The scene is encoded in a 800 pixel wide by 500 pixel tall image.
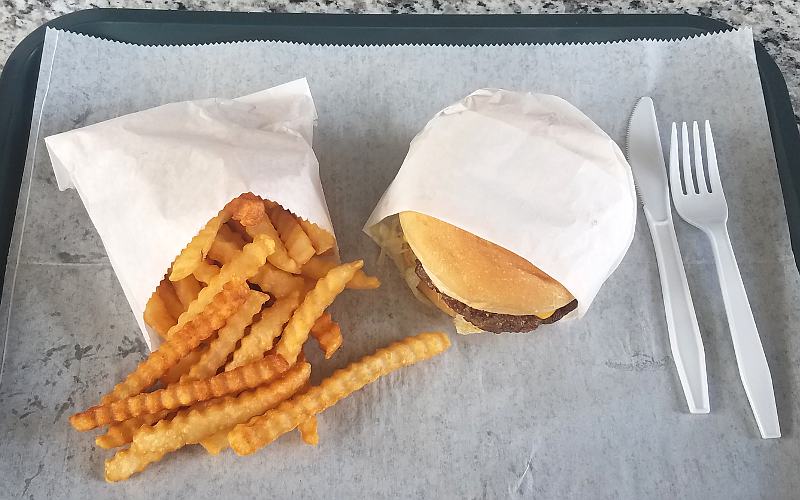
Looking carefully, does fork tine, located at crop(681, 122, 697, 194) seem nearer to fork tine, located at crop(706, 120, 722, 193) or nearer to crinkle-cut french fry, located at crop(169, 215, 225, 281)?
fork tine, located at crop(706, 120, 722, 193)

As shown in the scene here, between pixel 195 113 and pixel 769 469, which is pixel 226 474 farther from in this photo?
pixel 769 469

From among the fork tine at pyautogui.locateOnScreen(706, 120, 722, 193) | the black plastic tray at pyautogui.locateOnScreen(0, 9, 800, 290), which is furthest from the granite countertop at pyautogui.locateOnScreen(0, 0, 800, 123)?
the fork tine at pyautogui.locateOnScreen(706, 120, 722, 193)

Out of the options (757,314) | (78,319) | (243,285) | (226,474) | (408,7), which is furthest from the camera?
(408,7)

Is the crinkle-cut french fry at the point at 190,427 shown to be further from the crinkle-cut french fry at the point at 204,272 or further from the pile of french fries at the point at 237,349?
the crinkle-cut french fry at the point at 204,272

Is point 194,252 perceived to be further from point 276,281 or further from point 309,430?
point 309,430

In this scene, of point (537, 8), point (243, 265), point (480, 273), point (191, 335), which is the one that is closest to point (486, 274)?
point (480, 273)

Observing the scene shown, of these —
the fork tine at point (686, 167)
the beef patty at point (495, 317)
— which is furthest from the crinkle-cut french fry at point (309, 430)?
the fork tine at point (686, 167)

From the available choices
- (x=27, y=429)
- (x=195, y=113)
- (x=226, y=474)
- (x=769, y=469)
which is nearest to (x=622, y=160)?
(x=769, y=469)
